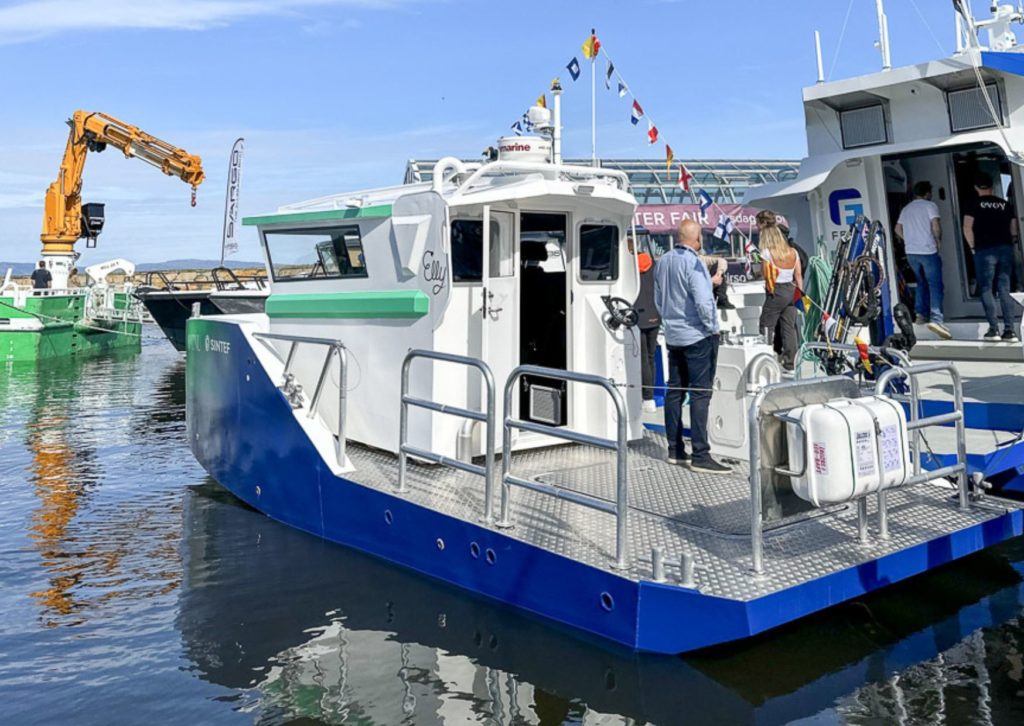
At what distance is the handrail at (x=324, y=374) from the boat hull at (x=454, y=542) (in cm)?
11

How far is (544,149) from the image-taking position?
21.9ft

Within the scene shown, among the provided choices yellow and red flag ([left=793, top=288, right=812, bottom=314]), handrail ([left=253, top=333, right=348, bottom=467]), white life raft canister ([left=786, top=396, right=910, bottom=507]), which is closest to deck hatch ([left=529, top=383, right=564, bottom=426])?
handrail ([left=253, top=333, right=348, bottom=467])

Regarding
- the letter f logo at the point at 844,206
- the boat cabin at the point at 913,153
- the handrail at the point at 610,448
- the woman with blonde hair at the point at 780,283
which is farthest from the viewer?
the letter f logo at the point at 844,206

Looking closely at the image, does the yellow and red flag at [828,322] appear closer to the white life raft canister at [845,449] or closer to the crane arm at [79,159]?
the white life raft canister at [845,449]

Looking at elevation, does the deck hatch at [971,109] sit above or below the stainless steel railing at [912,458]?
above

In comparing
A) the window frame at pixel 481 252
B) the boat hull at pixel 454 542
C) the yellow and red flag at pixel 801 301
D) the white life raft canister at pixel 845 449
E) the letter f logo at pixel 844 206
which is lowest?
the boat hull at pixel 454 542

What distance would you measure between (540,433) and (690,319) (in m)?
1.43

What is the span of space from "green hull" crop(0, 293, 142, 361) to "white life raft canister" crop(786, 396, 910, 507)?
22.2 meters

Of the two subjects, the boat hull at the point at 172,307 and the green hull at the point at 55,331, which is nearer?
the green hull at the point at 55,331

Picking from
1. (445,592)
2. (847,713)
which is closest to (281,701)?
(445,592)

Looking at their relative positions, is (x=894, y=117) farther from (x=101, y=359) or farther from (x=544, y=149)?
(x=101, y=359)

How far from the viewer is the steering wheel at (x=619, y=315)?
6.79m

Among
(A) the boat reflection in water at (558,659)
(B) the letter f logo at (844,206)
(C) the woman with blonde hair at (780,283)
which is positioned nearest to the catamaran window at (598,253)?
(C) the woman with blonde hair at (780,283)

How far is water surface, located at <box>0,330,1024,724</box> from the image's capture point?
4250mm
